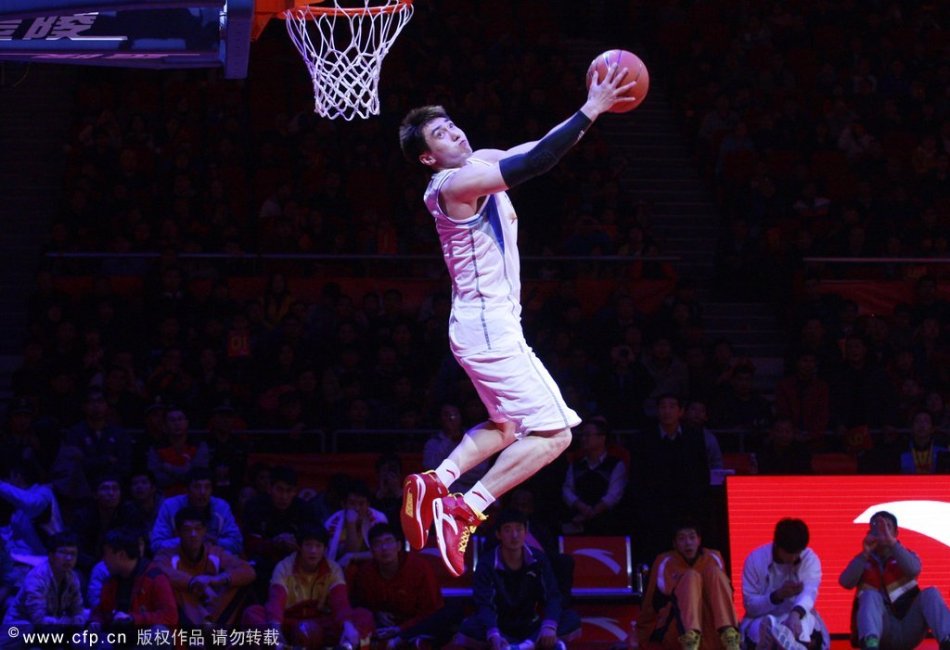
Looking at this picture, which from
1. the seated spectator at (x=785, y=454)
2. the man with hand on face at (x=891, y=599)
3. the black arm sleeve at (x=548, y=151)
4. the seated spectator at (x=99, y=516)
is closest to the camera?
the black arm sleeve at (x=548, y=151)

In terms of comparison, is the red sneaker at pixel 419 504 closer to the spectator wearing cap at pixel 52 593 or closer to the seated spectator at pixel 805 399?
the spectator wearing cap at pixel 52 593

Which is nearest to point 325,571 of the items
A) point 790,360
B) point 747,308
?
point 790,360

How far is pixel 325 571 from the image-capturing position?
1005 centimetres

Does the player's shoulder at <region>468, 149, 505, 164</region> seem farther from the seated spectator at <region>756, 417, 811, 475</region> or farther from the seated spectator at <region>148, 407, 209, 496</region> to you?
the seated spectator at <region>756, 417, 811, 475</region>

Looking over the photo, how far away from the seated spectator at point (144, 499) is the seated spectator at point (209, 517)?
0.17 meters

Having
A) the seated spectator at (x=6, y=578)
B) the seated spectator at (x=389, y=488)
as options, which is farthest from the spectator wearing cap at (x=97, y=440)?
the seated spectator at (x=389, y=488)

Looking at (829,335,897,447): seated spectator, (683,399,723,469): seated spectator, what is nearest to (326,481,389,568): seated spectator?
(683,399,723,469): seated spectator

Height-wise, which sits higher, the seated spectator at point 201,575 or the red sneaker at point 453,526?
the red sneaker at point 453,526

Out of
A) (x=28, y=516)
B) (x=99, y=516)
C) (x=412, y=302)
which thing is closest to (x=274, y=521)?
(x=99, y=516)

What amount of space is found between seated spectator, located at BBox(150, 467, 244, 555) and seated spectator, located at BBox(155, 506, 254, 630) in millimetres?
66

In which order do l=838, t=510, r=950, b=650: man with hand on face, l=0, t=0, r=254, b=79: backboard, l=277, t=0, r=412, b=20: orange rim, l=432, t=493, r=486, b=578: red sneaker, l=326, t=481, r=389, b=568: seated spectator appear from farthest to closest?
1. l=326, t=481, r=389, b=568: seated spectator
2. l=838, t=510, r=950, b=650: man with hand on face
3. l=277, t=0, r=412, b=20: orange rim
4. l=432, t=493, r=486, b=578: red sneaker
5. l=0, t=0, r=254, b=79: backboard

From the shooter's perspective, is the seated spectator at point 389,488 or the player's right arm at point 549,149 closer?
the player's right arm at point 549,149

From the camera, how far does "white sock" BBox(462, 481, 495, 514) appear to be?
588cm

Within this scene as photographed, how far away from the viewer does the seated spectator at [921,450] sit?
11578 mm
